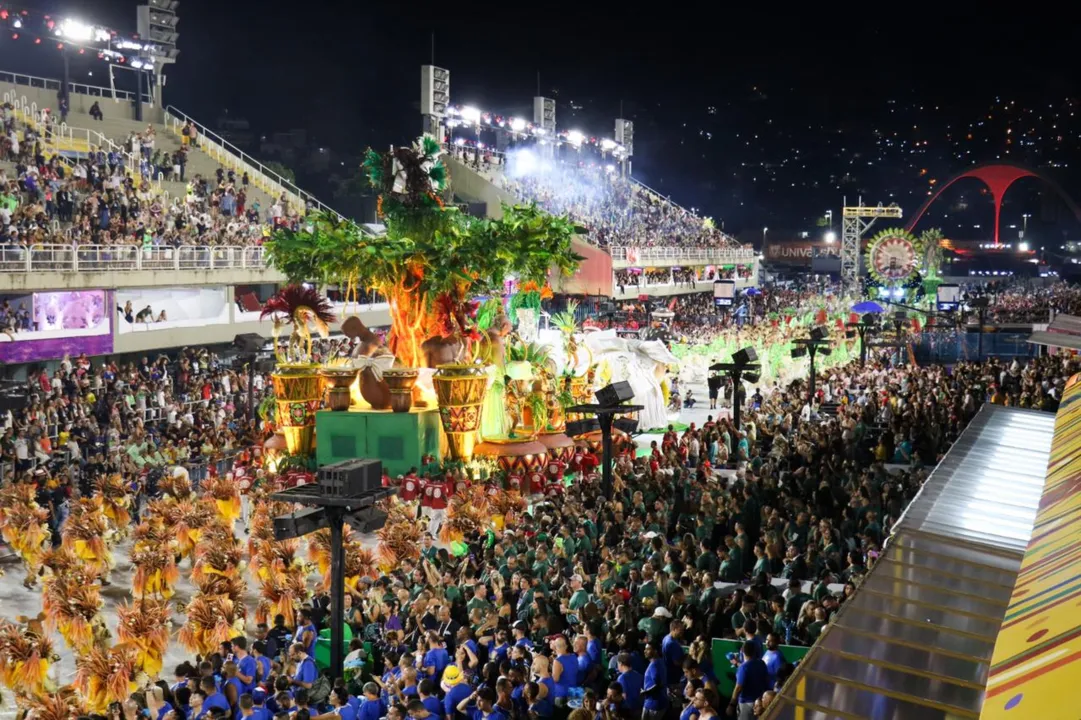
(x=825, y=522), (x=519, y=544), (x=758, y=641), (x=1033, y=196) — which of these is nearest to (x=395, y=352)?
(x=519, y=544)

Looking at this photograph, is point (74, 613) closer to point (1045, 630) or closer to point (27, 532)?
point (27, 532)

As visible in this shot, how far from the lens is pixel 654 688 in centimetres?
919

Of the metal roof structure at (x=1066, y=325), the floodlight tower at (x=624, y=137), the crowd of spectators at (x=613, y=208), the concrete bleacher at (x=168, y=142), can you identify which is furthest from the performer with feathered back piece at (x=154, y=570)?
the floodlight tower at (x=624, y=137)

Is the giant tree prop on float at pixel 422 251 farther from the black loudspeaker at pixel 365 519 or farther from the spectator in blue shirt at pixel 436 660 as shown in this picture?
the spectator in blue shirt at pixel 436 660

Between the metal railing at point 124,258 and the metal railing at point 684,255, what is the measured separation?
68.3 ft

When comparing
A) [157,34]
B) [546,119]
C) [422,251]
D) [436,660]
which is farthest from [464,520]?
[546,119]

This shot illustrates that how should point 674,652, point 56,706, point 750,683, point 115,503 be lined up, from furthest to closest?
point 115,503 → point 674,652 → point 56,706 → point 750,683

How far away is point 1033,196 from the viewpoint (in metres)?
141

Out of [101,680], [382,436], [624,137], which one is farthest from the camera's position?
[624,137]

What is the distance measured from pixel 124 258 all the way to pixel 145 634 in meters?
18.7

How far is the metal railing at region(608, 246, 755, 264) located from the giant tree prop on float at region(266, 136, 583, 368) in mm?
27976

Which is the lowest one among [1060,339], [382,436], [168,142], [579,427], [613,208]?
[382,436]

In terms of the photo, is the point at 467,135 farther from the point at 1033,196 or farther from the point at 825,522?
the point at 1033,196

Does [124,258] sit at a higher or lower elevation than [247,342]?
higher
